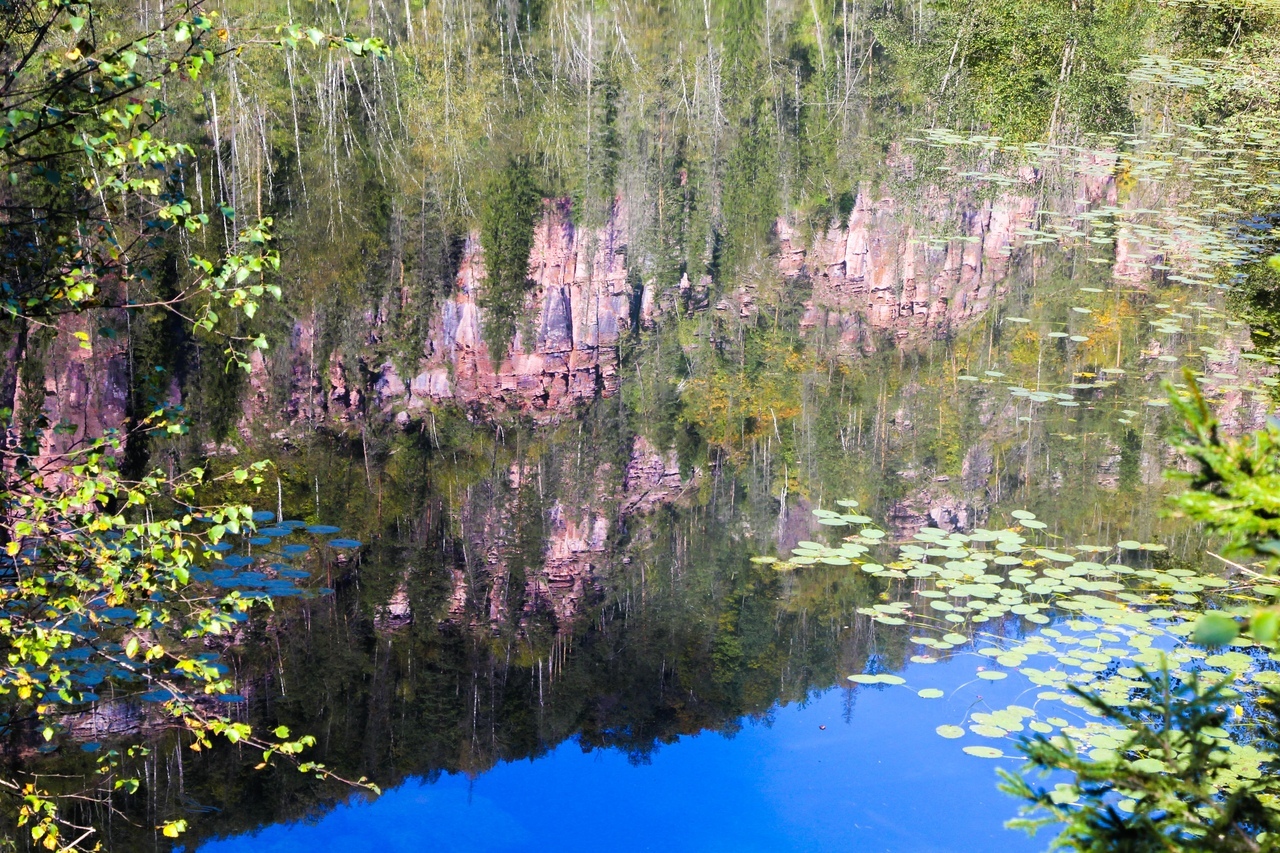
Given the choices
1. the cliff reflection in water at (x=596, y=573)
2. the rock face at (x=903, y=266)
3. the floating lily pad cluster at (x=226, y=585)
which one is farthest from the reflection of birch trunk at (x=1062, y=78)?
the floating lily pad cluster at (x=226, y=585)

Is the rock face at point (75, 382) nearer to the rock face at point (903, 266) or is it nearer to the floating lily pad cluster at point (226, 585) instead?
the floating lily pad cluster at point (226, 585)

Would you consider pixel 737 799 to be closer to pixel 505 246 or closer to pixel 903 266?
pixel 505 246

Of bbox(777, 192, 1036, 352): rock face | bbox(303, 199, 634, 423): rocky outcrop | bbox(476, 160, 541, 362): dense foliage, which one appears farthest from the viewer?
bbox(777, 192, 1036, 352): rock face

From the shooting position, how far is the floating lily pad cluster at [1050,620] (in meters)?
4.00

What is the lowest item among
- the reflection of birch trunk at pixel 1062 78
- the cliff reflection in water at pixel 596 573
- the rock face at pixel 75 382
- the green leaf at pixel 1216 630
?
the cliff reflection in water at pixel 596 573

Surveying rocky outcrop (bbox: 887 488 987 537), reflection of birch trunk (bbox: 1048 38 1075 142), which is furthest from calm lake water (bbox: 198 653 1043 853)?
reflection of birch trunk (bbox: 1048 38 1075 142)

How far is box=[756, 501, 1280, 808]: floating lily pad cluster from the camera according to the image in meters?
4.00

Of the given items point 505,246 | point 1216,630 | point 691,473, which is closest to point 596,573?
point 691,473

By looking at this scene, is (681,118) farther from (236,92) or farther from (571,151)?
(236,92)

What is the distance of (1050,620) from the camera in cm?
465

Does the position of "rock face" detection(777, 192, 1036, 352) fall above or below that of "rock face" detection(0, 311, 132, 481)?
above

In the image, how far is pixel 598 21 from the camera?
50.3 ft

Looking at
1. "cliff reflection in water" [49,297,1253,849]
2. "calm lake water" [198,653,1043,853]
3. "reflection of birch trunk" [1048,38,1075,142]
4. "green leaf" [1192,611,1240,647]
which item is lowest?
"calm lake water" [198,653,1043,853]

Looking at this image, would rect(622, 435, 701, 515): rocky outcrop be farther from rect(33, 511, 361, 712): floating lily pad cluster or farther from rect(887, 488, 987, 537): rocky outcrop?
rect(33, 511, 361, 712): floating lily pad cluster
